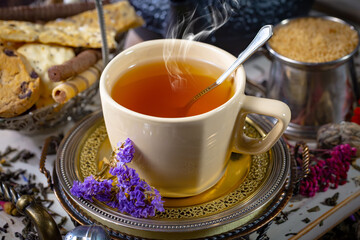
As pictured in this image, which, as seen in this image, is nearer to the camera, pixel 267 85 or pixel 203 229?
pixel 203 229

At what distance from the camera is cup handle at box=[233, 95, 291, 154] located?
688mm

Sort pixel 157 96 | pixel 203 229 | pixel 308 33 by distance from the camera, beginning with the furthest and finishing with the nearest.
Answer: pixel 308 33 → pixel 157 96 → pixel 203 229

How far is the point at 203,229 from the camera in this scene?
653 millimetres

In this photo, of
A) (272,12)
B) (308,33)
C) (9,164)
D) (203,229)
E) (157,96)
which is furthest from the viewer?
(272,12)

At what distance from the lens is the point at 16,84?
35.6 inches

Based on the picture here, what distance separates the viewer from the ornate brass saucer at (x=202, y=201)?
0.66 meters

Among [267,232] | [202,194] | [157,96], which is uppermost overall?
[157,96]

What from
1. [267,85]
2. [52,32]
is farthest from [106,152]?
[267,85]

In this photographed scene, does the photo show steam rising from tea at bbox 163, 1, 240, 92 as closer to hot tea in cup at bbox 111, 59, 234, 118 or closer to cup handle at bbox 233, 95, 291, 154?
hot tea in cup at bbox 111, 59, 234, 118

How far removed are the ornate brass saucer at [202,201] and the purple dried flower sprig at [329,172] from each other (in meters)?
0.11

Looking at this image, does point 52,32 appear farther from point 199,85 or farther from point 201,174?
point 201,174

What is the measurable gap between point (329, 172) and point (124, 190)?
44cm

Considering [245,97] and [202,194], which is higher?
[245,97]

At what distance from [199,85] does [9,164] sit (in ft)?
1.57
